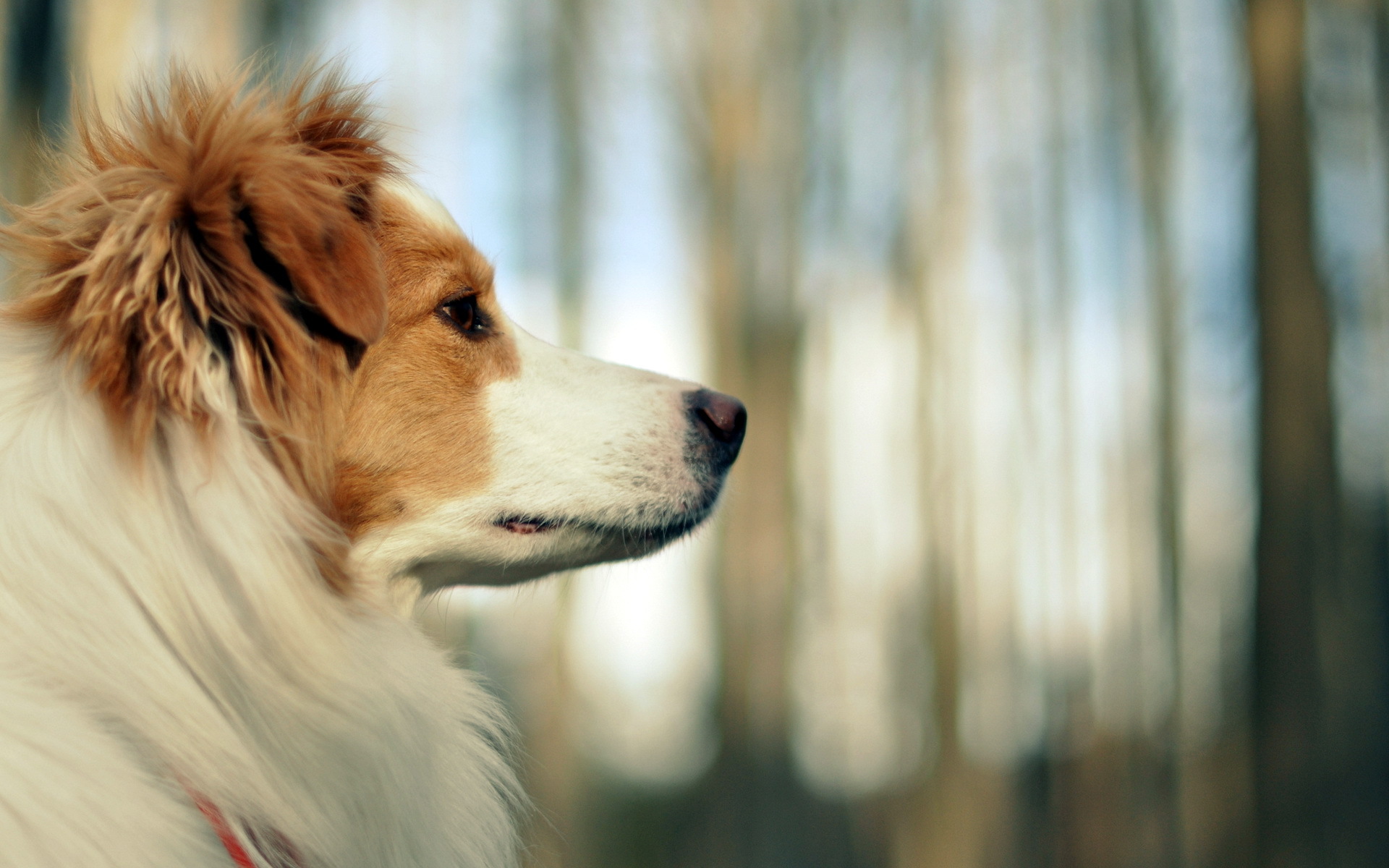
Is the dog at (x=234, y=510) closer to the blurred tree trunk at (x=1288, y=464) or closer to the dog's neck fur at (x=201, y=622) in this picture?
the dog's neck fur at (x=201, y=622)

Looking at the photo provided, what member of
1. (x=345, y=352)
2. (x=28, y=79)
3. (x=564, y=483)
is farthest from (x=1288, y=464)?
(x=28, y=79)

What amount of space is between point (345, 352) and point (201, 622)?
1.58 ft

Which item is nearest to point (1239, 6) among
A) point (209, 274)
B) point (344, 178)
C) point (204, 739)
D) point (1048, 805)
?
point (1048, 805)

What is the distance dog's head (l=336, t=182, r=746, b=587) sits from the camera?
1536 mm

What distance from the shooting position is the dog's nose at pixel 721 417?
1.78m

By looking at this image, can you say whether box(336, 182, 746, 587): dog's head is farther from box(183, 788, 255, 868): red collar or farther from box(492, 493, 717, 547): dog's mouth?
box(183, 788, 255, 868): red collar

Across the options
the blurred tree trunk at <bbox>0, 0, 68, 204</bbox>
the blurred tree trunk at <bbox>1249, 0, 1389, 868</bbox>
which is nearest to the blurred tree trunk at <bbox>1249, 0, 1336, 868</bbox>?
the blurred tree trunk at <bbox>1249, 0, 1389, 868</bbox>

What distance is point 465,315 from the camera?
68.3 inches

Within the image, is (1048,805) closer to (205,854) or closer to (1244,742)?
(1244,742)

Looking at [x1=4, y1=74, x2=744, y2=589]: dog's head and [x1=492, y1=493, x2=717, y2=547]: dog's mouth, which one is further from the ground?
[x1=4, y1=74, x2=744, y2=589]: dog's head

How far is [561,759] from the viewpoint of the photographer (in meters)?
3.73

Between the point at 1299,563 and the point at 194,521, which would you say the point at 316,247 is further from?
the point at 1299,563

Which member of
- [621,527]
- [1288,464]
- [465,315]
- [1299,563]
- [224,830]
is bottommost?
[1299,563]

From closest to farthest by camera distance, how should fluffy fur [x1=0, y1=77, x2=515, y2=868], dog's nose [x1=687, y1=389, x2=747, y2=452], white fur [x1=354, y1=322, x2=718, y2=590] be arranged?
fluffy fur [x1=0, y1=77, x2=515, y2=868] → white fur [x1=354, y1=322, x2=718, y2=590] → dog's nose [x1=687, y1=389, x2=747, y2=452]
